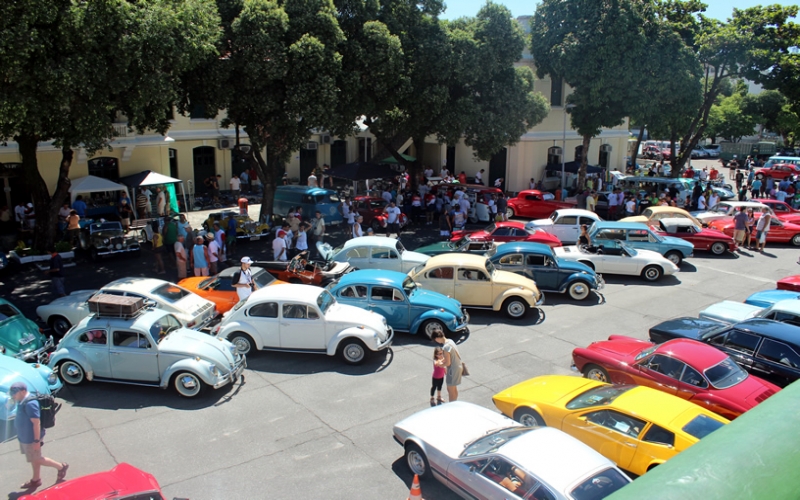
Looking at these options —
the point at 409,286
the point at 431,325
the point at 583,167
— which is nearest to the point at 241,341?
the point at 409,286

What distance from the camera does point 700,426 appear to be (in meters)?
8.44

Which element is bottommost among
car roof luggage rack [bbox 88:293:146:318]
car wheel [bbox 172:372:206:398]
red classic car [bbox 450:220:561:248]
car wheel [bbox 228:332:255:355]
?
car wheel [bbox 172:372:206:398]

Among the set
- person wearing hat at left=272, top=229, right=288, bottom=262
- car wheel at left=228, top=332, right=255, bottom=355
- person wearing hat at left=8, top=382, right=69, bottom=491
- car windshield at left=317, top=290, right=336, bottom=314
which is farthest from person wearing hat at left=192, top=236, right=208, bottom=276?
person wearing hat at left=8, top=382, right=69, bottom=491

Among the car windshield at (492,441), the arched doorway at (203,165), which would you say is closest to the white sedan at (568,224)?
the car windshield at (492,441)

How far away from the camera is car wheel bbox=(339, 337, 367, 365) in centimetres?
1228

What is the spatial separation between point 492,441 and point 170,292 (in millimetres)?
8612

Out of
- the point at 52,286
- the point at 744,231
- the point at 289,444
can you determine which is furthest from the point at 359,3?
the point at 289,444

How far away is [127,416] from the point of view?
10312 mm

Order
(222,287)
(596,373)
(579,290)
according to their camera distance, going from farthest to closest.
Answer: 1. (579,290)
2. (222,287)
3. (596,373)

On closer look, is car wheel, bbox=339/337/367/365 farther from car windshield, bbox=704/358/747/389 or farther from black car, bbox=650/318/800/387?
black car, bbox=650/318/800/387

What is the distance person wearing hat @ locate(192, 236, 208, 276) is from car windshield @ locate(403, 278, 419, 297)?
19.7 feet

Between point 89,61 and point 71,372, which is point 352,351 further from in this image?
point 89,61

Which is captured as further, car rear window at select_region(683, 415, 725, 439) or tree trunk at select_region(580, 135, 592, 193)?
tree trunk at select_region(580, 135, 592, 193)

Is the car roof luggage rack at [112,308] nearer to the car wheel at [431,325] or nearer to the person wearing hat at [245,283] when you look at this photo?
the person wearing hat at [245,283]
